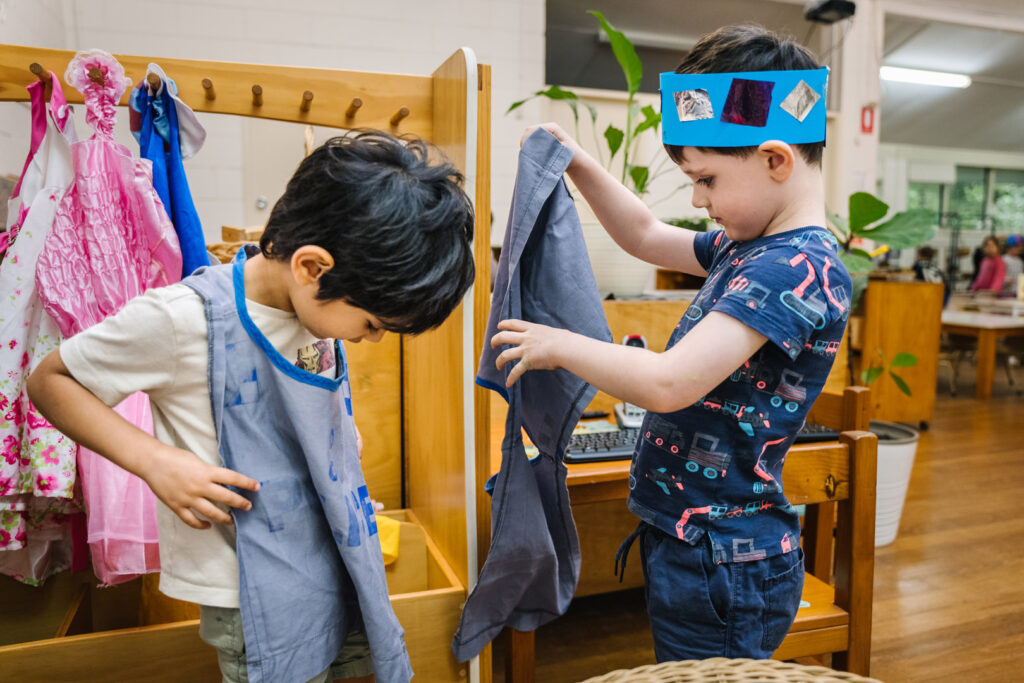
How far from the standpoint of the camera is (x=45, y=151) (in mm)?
1073

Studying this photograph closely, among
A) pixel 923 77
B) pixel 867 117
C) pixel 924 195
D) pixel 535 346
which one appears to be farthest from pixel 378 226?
pixel 924 195

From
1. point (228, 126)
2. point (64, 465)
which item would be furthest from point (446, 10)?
point (64, 465)

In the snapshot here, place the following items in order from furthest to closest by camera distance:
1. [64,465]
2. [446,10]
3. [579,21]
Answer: [579,21]
[446,10]
[64,465]

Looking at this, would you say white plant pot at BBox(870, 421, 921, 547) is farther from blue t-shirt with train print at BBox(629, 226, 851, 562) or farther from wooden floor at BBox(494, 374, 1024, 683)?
blue t-shirt with train print at BBox(629, 226, 851, 562)

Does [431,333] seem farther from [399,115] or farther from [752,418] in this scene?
[752,418]

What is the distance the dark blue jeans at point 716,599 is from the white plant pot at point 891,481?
1.67 m

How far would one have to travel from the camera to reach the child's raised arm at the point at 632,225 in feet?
3.71

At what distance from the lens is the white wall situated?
322 centimetres

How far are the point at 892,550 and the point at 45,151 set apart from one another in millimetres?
2653

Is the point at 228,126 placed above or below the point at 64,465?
above

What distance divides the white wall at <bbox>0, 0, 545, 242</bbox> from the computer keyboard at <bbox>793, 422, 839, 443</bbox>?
2591 mm

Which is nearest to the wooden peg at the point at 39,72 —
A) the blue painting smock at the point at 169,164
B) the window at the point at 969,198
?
the blue painting smock at the point at 169,164

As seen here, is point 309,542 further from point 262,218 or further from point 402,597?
point 262,218

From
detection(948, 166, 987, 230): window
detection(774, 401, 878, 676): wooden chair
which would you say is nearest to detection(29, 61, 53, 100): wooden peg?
detection(774, 401, 878, 676): wooden chair
